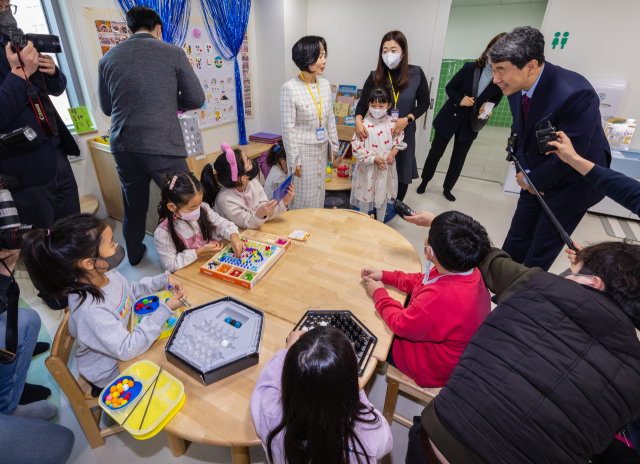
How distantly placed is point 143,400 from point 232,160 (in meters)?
1.17

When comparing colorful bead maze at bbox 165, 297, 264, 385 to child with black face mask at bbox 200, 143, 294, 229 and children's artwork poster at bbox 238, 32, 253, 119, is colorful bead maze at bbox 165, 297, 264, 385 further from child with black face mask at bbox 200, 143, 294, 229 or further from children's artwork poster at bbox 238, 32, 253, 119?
children's artwork poster at bbox 238, 32, 253, 119

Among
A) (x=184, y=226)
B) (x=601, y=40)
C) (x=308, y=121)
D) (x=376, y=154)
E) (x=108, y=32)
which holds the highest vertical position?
(x=601, y=40)

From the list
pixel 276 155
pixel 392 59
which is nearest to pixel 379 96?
pixel 392 59

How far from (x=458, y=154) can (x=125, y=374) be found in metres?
3.49

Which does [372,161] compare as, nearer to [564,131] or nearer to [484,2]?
[564,131]

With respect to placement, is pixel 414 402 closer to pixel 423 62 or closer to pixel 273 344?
pixel 273 344

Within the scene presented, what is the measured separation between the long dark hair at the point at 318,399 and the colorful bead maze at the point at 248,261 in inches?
24.1

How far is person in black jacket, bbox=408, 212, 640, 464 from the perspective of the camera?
69cm

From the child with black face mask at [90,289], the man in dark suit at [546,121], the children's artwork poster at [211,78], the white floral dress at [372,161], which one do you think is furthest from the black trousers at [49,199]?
the man in dark suit at [546,121]

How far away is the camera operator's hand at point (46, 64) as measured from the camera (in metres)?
1.62

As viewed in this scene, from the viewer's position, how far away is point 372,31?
3.88m

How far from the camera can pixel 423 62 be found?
3803 mm

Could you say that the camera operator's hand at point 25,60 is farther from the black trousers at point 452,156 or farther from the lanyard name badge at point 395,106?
the black trousers at point 452,156

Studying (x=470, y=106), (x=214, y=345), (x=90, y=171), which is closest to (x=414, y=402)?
(x=214, y=345)
